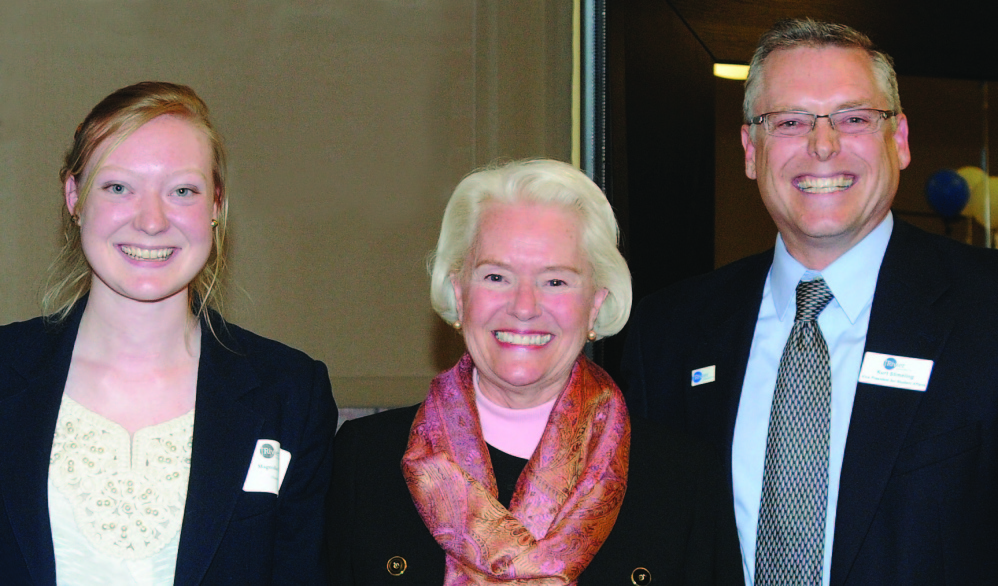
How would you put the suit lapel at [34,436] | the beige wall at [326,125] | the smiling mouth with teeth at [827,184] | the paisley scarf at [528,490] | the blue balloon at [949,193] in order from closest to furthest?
the suit lapel at [34,436] → the paisley scarf at [528,490] → the smiling mouth with teeth at [827,184] → the beige wall at [326,125] → the blue balloon at [949,193]

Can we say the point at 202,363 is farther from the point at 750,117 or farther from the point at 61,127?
the point at 61,127

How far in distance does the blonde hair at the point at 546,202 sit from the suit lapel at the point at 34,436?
2.84 ft

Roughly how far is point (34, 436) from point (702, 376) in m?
1.56

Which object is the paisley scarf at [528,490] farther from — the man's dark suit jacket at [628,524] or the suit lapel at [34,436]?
the suit lapel at [34,436]

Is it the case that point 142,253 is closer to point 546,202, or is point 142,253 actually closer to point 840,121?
point 546,202

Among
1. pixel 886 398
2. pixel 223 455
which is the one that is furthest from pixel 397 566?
pixel 886 398

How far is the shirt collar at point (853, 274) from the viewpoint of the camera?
253 centimetres

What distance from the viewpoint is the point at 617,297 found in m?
2.55

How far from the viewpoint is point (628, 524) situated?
7.79 ft

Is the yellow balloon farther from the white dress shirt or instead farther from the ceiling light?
the white dress shirt

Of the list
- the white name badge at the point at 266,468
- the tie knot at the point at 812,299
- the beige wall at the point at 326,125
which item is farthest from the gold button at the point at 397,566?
the beige wall at the point at 326,125

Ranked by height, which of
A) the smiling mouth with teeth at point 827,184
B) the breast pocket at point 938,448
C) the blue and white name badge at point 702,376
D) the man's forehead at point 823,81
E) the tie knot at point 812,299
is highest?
the man's forehead at point 823,81

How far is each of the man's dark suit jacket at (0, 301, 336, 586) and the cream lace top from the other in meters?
0.04

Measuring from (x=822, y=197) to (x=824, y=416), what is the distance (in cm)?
51
